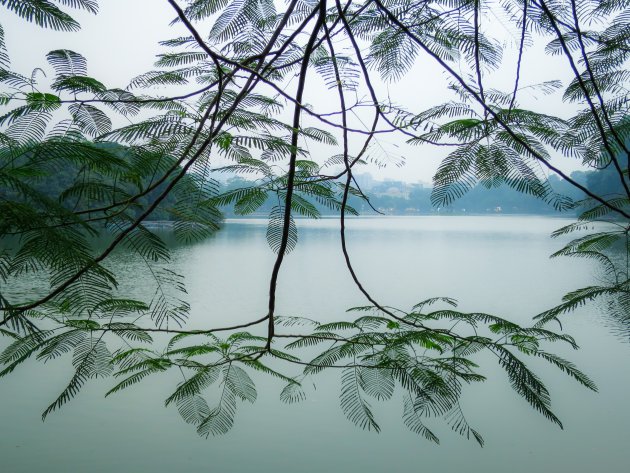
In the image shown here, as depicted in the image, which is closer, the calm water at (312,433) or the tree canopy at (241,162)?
the tree canopy at (241,162)

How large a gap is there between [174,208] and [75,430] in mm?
5930

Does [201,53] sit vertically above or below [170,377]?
above

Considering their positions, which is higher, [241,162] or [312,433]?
[241,162]

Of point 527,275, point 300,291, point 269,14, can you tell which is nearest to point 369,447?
point 269,14

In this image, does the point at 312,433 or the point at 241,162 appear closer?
the point at 241,162

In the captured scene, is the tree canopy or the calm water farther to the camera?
the calm water

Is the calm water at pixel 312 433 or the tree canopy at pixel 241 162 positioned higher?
the tree canopy at pixel 241 162

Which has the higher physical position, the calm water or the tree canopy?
the tree canopy

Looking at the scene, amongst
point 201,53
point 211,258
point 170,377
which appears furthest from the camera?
point 211,258

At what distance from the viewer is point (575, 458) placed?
18.2 feet

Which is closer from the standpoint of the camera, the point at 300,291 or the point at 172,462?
the point at 172,462

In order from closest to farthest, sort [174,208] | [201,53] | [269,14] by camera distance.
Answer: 1. [174,208]
2. [201,53]
3. [269,14]

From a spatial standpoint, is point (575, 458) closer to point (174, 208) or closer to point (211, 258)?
point (174, 208)

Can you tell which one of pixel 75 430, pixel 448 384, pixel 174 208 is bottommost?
pixel 75 430
